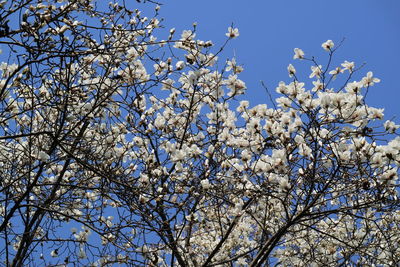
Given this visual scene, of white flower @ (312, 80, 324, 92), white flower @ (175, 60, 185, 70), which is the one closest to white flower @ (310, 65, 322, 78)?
white flower @ (312, 80, 324, 92)

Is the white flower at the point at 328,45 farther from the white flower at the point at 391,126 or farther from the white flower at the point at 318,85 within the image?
the white flower at the point at 391,126

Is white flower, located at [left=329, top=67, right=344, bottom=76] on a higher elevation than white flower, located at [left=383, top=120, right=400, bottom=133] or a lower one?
higher

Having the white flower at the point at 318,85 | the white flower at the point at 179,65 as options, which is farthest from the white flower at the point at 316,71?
the white flower at the point at 179,65

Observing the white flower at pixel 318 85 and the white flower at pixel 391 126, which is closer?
the white flower at pixel 391 126

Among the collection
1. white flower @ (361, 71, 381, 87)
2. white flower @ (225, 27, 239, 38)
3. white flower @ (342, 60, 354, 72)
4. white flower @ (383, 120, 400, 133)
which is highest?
white flower @ (225, 27, 239, 38)

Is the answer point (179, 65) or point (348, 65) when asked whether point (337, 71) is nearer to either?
point (348, 65)

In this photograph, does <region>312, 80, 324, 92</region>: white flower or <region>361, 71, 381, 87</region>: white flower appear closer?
<region>361, 71, 381, 87</region>: white flower

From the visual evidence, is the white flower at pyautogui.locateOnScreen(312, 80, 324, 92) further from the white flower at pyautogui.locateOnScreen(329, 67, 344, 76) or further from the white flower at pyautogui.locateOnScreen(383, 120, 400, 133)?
the white flower at pyautogui.locateOnScreen(383, 120, 400, 133)

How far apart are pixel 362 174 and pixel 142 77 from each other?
2952 mm

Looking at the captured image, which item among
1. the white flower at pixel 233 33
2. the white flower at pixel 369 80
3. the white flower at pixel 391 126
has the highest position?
the white flower at pixel 233 33

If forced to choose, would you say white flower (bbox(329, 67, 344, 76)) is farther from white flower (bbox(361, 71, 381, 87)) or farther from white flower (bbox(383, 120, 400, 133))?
white flower (bbox(383, 120, 400, 133))

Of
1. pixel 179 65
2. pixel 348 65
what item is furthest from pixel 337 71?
pixel 179 65

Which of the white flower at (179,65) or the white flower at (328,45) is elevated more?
the white flower at (179,65)

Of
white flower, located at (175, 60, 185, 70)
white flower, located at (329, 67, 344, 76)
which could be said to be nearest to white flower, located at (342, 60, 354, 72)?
white flower, located at (329, 67, 344, 76)
